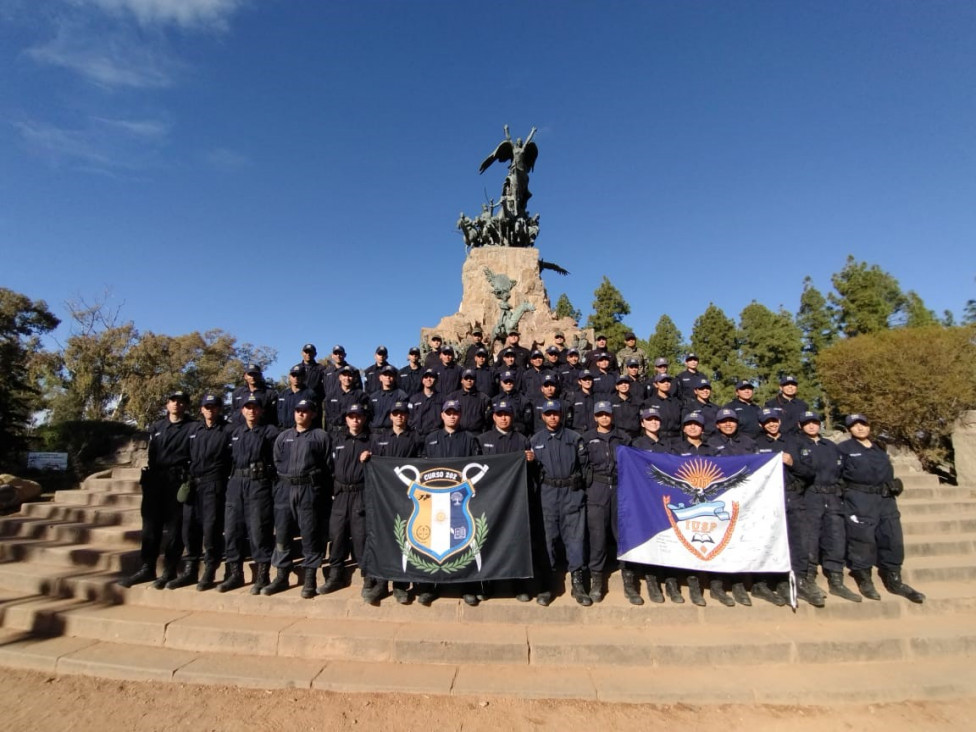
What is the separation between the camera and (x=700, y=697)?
3.93 metres

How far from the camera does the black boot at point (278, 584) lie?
5.18 meters

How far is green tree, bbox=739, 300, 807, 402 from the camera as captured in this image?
34.4 m

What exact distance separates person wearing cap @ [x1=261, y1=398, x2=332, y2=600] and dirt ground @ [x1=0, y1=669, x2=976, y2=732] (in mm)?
1305

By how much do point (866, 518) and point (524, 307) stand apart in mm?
14665

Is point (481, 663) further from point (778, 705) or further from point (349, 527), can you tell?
point (778, 705)

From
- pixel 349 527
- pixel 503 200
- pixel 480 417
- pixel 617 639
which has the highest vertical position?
pixel 503 200

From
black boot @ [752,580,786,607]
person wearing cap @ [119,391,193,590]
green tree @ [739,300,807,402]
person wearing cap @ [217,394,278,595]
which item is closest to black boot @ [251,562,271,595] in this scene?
person wearing cap @ [217,394,278,595]

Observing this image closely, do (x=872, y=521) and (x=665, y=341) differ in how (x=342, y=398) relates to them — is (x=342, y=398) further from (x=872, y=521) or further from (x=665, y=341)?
(x=665, y=341)

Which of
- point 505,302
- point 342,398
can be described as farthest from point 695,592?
point 505,302

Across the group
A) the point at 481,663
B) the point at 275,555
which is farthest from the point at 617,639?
the point at 275,555

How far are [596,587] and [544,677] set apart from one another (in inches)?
49.0

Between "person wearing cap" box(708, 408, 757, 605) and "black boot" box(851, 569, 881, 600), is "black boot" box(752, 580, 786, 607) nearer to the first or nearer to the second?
"person wearing cap" box(708, 408, 757, 605)

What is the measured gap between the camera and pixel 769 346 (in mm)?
35062

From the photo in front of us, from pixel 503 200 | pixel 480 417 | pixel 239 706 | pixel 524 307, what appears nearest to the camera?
pixel 239 706
